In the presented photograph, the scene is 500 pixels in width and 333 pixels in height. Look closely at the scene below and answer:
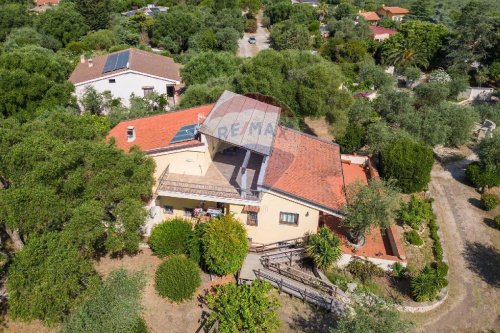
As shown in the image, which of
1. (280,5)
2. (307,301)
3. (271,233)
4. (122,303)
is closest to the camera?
(122,303)

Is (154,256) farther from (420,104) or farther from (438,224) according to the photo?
(420,104)

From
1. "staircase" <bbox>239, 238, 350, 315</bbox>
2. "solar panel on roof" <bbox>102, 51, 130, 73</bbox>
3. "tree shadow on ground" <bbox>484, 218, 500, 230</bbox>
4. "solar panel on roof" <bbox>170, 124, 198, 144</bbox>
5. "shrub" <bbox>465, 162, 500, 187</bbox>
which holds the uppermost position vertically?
"solar panel on roof" <bbox>170, 124, 198, 144</bbox>

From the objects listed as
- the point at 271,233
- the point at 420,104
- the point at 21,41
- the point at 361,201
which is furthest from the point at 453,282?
the point at 21,41

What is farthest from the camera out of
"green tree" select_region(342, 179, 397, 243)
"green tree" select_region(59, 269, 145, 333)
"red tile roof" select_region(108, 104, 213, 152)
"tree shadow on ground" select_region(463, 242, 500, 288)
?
"red tile roof" select_region(108, 104, 213, 152)

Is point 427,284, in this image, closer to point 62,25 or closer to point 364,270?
point 364,270

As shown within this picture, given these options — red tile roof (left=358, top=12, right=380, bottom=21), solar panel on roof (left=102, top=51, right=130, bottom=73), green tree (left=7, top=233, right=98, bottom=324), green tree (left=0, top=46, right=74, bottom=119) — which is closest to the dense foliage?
green tree (left=7, top=233, right=98, bottom=324)

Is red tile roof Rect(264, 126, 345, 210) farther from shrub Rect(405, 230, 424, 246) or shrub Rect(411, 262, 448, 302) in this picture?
shrub Rect(405, 230, 424, 246)
